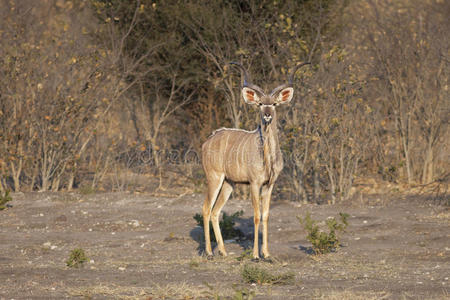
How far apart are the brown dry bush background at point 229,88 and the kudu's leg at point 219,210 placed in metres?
3.57

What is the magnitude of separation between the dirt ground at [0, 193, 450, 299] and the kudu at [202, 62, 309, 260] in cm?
52

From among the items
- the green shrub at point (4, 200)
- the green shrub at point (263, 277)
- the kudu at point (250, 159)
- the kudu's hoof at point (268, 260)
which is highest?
the kudu at point (250, 159)

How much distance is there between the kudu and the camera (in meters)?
8.80

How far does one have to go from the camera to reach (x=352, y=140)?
508 inches

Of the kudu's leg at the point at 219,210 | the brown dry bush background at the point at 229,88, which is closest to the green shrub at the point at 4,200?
the brown dry bush background at the point at 229,88

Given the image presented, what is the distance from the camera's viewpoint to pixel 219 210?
31.4 ft

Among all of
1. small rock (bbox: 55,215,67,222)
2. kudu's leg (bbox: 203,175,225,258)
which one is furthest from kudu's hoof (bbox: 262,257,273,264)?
small rock (bbox: 55,215,67,222)

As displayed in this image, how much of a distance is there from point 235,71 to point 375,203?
3.73 m

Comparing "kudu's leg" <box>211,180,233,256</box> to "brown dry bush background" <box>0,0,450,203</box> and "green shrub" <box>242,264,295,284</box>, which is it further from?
"brown dry bush background" <box>0,0,450,203</box>

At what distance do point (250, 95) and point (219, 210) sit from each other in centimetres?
158

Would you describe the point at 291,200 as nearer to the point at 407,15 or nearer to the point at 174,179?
the point at 174,179

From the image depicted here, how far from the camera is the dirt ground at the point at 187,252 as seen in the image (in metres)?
7.07

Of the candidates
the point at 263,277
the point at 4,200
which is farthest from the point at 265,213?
the point at 4,200

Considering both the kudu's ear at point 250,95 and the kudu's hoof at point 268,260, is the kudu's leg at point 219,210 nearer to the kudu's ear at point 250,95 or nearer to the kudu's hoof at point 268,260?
the kudu's hoof at point 268,260
